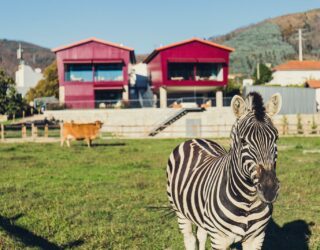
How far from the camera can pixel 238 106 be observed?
453 centimetres

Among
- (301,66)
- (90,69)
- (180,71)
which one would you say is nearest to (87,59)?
(90,69)

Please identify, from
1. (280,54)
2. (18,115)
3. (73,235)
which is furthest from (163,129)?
(280,54)

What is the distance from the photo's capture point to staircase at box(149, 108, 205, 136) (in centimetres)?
3725

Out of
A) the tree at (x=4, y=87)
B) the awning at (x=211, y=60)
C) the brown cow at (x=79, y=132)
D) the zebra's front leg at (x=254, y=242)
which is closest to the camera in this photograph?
the zebra's front leg at (x=254, y=242)

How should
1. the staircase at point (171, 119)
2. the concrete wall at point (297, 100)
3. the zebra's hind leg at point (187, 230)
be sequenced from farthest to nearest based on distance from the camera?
the concrete wall at point (297, 100), the staircase at point (171, 119), the zebra's hind leg at point (187, 230)

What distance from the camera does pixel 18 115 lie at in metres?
54.3

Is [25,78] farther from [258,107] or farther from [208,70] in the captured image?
[258,107]

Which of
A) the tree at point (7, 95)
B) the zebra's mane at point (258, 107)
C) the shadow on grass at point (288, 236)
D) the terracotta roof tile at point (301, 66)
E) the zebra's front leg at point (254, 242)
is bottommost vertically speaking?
the shadow on grass at point (288, 236)

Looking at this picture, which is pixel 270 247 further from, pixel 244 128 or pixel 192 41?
pixel 192 41

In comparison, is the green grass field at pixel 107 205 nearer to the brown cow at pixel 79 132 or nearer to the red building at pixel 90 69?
the brown cow at pixel 79 132

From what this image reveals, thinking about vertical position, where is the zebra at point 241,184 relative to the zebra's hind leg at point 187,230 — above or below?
above

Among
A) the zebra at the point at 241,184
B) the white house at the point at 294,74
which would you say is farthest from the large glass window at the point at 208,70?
the zebra at the point at 241,184

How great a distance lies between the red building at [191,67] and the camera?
48.2 metres

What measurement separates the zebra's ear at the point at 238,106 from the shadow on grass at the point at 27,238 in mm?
4199
